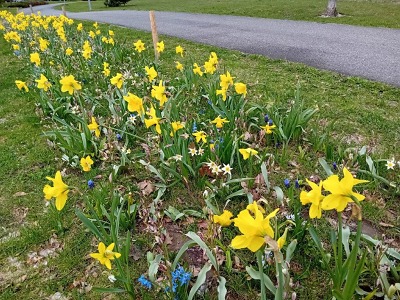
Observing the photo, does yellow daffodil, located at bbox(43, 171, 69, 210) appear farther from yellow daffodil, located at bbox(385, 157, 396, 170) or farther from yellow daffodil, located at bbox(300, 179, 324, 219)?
yellow daffodil, located at bbox(385, 157, 396, 170)

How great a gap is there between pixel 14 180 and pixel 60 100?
120cm

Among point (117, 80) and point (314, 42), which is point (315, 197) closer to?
point (117, 80)

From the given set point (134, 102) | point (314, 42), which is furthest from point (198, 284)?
point (314, 42)

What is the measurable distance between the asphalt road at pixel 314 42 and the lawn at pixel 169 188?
992mm

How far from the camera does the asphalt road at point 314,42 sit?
5489 mm

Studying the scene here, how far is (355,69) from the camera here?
17.4ft

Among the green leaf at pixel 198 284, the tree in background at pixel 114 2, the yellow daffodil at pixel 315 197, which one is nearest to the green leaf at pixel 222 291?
the green leaf at pixel 198 284

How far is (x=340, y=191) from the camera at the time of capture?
1.18m

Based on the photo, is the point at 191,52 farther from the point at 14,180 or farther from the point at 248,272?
the point at 248,272

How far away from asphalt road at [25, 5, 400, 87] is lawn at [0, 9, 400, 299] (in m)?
0.99

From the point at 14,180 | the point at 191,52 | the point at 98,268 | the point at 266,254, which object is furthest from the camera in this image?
the point at 191,52

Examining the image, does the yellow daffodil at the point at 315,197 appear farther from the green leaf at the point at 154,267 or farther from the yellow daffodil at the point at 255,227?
the green leaf at the point at 154,267

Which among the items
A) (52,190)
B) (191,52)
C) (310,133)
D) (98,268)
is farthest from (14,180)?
(191,52)

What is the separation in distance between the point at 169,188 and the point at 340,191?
1.73 m
